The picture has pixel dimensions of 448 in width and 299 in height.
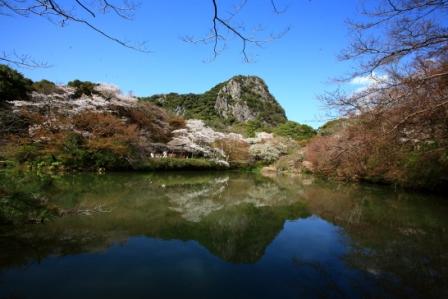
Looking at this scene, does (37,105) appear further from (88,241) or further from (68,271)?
(68,271)

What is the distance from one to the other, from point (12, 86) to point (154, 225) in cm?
1542

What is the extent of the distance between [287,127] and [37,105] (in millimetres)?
32286

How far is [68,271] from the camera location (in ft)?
11.1

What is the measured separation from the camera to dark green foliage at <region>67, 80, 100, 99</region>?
19.5 meters

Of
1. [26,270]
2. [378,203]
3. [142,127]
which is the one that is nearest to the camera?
[26,270]

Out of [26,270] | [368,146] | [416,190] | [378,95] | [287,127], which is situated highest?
[287,127]

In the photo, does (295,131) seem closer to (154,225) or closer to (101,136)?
(101,136)

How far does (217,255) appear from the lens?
14.0 feet

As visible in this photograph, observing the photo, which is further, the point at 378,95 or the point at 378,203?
the point at 378,203

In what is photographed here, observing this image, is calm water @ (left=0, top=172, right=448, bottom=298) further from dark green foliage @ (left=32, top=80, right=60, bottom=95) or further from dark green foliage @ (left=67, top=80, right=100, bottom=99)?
dark green foliage @ (left=67, top=80, right=100, bottom=99)

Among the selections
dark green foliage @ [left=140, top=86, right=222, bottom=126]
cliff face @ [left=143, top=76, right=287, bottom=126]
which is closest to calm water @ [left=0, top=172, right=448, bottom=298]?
dark green foliage @ [left=140, top=86, right=222, bottom=126]

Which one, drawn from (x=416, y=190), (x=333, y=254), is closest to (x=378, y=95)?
(x=333, y=254)

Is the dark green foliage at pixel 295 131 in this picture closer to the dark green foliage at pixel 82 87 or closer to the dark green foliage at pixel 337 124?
the dark green foliage at pixel 82 87

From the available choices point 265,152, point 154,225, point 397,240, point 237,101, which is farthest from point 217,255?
point 237,101
